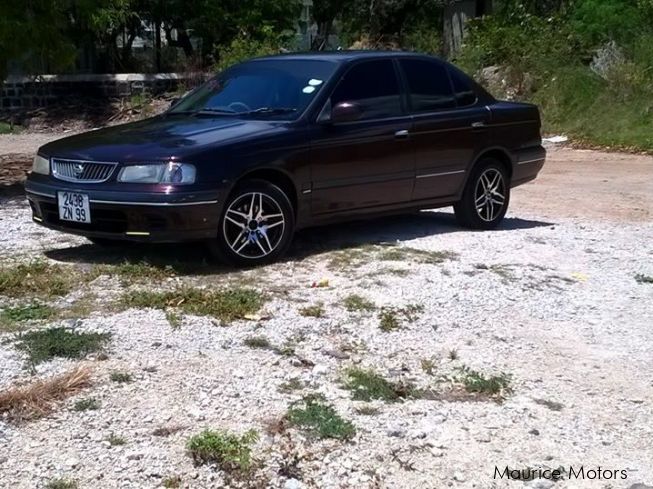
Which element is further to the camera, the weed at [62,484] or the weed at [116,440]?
the weed at [116,440]

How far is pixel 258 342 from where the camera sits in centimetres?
602

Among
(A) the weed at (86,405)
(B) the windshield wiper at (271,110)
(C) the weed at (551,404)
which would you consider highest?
(B) the windshield wiper at (271,110)

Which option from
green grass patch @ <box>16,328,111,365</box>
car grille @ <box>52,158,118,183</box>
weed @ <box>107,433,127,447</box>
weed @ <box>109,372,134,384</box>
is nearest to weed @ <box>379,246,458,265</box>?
car grille @ <box>52,158,118,183</box>

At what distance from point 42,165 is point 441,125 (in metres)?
3.32

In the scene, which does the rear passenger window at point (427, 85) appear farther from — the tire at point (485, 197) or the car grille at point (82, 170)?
the car grille at point (82, 170)

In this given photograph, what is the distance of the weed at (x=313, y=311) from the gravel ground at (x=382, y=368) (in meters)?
0.06

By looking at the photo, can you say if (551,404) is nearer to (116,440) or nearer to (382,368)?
(382,368)

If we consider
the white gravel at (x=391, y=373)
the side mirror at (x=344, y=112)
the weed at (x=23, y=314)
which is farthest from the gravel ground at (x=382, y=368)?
the side mirror at (x=344, y=112)

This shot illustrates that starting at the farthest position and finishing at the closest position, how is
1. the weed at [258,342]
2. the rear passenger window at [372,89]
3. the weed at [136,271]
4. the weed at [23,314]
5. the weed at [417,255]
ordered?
the rear passenger window at [372,89] → the weed at [417,255] → the weed at [136,271] → the weed at [23,314] → the weed at [258,342]

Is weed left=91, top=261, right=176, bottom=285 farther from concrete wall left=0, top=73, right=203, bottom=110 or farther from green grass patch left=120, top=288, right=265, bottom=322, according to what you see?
concrete wall left=0, top=73, right=203, bottom=110

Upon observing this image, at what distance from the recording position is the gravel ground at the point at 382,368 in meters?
4.57

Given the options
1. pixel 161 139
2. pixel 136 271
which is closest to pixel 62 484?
pixel 136 271

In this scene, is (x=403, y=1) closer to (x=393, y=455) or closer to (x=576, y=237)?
(x=576, y=237)

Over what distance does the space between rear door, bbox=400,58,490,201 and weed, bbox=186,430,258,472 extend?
469 centimetres
